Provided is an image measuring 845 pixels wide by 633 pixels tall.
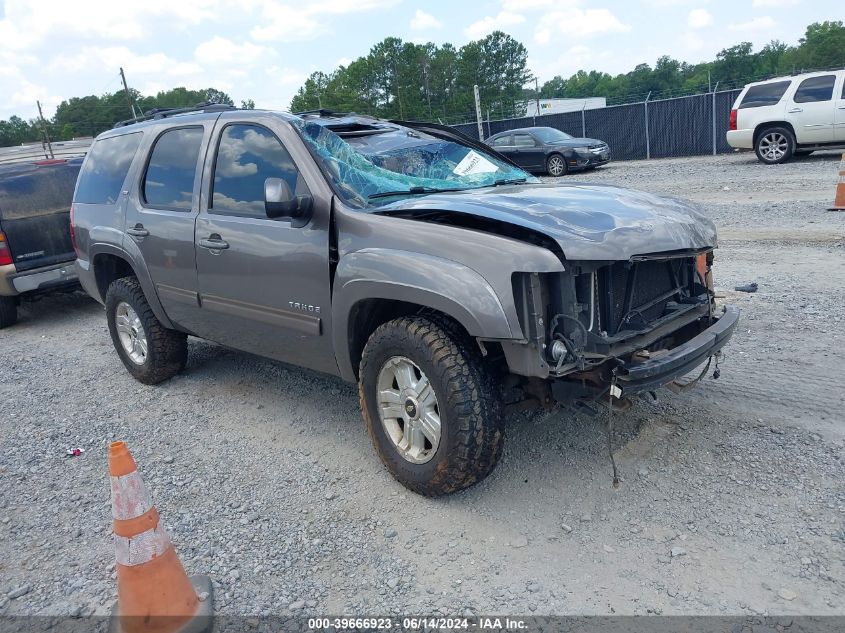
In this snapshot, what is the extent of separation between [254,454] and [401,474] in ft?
3.78

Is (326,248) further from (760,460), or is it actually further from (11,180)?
(11,180)

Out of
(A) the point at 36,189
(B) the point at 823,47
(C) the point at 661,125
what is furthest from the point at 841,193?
(B) the point at 823,47

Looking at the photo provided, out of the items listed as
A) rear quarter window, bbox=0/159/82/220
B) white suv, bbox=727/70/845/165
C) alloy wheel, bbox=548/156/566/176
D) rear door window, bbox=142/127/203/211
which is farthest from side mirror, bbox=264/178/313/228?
alloy wheel, bbox=548/156/566/176

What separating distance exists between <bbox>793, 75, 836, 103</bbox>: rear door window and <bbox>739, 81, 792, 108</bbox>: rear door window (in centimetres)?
34

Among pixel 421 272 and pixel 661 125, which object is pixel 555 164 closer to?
pixel 661 125

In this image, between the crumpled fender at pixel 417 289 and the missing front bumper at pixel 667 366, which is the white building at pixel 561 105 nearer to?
the missing front bumper at pixel 667 366

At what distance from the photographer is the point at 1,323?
27.2 feet

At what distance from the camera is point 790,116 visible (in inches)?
588

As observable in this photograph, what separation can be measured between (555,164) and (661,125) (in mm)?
5181

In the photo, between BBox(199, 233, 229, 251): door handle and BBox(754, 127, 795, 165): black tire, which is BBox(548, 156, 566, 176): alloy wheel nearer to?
BBox(754, 127, 795, 165): black tire

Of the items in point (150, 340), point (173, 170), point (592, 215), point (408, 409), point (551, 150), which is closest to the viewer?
point (592, 215)

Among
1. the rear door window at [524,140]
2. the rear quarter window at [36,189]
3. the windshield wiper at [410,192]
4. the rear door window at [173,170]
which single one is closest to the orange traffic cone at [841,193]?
the windshield wiper at [410,192]

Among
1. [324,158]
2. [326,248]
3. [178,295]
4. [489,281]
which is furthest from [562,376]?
[178,295]

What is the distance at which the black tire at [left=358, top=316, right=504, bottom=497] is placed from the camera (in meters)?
3.18
